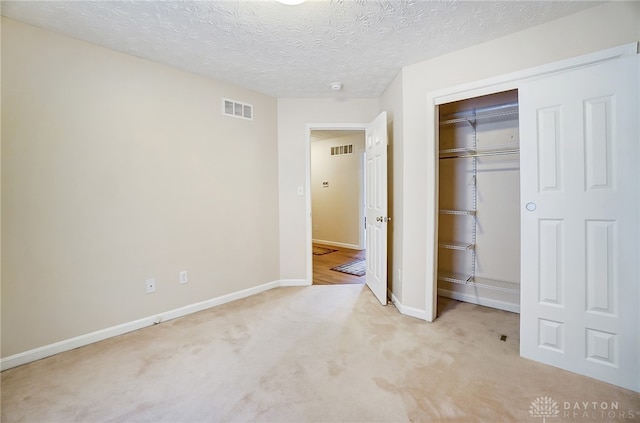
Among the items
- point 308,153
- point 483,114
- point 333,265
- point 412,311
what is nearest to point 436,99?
point 483,114

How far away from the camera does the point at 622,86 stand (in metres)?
1.71

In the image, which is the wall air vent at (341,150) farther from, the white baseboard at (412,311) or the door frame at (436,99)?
the white baseboard at (412,311)

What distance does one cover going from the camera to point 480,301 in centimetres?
310

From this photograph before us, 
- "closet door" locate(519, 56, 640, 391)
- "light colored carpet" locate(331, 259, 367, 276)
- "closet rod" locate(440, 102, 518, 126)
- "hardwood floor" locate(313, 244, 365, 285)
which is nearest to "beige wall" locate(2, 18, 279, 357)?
"hardwood floor" locate(313, 244, 365, 285)

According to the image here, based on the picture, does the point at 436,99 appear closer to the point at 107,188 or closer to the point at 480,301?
the point at 480,301

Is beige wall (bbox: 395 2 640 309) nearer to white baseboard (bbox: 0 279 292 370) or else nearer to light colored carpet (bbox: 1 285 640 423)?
light colored carpet (bbox: 1 285 640 423)

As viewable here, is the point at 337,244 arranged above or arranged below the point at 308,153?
below

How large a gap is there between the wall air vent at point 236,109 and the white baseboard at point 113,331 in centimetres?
199

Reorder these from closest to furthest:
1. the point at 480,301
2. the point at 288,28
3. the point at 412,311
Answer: the point at 288,28 → the point at 412,311 → the point at 480,301

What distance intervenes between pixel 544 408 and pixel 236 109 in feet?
11.5

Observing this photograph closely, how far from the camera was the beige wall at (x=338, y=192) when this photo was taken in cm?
626

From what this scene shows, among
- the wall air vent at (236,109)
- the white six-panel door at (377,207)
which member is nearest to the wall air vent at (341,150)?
the white six-panel door at (377,207)

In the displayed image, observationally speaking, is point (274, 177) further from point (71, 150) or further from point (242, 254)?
point (71, 150)

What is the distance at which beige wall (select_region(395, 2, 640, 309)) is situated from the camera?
1832mm
